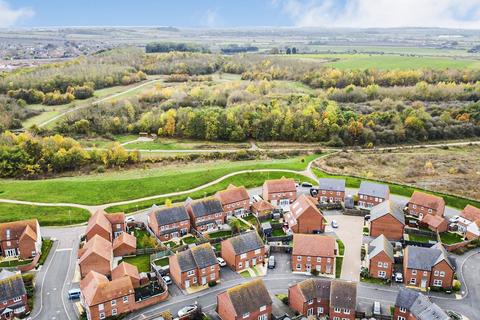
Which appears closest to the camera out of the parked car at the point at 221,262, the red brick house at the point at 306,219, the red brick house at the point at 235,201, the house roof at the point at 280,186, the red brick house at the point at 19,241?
the parked car at the point at 221,262

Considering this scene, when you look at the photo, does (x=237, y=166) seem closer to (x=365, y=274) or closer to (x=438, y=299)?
(x=365, y=274)

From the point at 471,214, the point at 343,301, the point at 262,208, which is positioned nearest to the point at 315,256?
the point at 343,301

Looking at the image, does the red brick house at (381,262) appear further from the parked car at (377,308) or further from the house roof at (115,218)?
the house roof at (115,218)

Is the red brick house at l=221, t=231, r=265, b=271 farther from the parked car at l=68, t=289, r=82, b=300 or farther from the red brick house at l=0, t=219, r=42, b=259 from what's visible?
the red brick house at l=0, t=219, r=42, b=259

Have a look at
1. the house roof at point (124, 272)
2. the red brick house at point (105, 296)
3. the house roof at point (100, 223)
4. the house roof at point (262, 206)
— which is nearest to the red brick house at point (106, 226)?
the house roof at point (100, 223)

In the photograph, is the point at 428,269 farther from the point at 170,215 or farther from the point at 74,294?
the point at 74,294

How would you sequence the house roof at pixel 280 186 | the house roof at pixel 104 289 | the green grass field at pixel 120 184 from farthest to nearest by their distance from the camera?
the green grass field at pixel 120 184 → the house roof at pixel 280 186 → the house roof at pixel 104 289

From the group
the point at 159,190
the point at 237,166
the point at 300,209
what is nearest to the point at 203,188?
the point at 159,190
